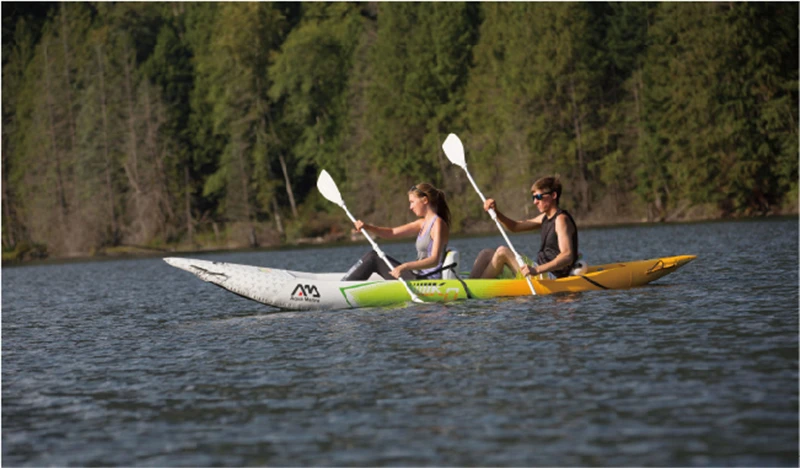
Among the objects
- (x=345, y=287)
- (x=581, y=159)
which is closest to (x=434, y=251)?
(x=345, y=287)

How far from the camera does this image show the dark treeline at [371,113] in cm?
4941

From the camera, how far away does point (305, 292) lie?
14641 millimetres

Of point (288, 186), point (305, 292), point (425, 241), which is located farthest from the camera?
point (288, 186)

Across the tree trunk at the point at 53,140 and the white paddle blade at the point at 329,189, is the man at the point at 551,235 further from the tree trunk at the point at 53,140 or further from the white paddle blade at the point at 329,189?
the tree trunk at the point at 53,140

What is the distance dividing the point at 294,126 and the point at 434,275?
5254 cm

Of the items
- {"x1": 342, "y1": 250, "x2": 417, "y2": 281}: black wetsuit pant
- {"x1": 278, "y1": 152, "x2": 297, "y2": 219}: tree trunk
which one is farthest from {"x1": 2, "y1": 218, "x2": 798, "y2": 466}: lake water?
{"x1": 278, "y1": 152, "x2": 297, "y2": 219}: tree trunk

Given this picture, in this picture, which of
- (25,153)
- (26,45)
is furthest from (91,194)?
(26,45)

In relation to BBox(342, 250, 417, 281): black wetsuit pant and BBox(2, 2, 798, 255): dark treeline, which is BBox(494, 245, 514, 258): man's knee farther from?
BBox(2, 2, 798, 255): dark treeline

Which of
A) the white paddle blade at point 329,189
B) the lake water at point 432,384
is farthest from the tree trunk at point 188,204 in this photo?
the lake water at point 432,384

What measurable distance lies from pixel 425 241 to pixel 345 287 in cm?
114

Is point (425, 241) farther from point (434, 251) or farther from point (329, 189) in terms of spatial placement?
point (329, 189)

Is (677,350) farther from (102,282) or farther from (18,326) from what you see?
(102,282)

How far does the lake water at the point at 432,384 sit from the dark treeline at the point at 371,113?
35.9 meters

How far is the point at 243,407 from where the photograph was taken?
8.33 meters
